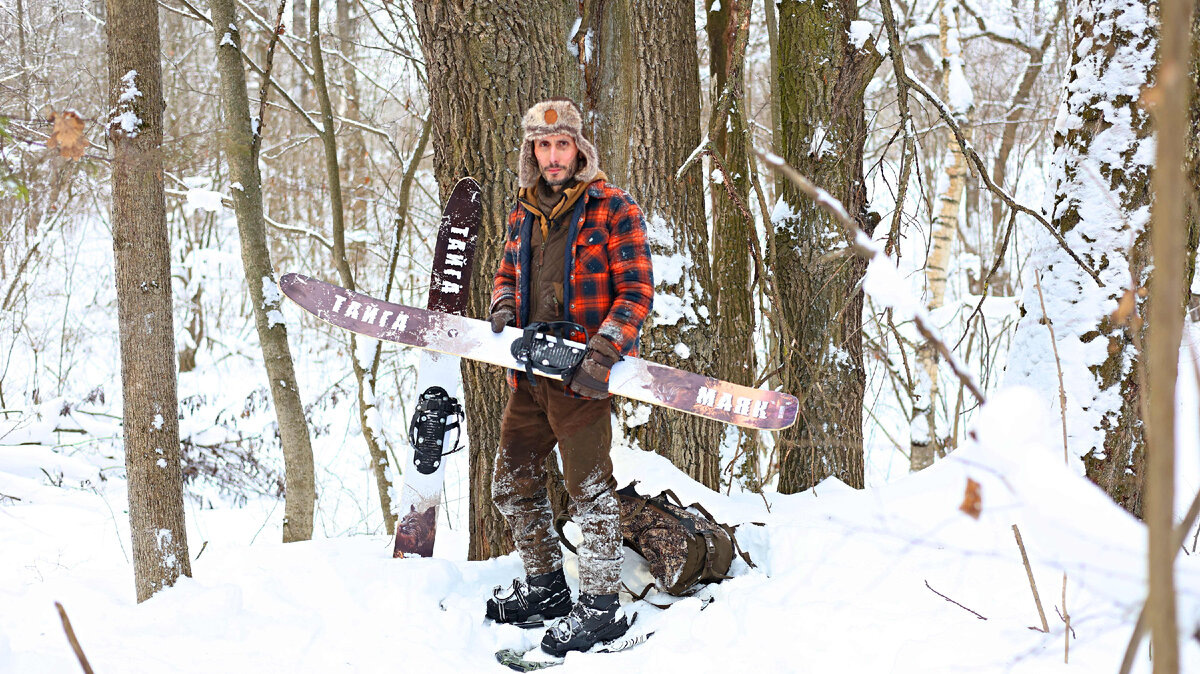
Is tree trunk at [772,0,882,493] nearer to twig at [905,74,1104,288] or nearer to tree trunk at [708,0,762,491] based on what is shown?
tree trunk at [708,0,762,491]

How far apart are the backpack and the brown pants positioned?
13 cm

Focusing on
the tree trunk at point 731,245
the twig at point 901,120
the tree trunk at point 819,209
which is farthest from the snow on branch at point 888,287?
the tree trunk at point 819,209

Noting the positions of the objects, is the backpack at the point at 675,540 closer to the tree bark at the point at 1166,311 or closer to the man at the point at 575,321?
the man at the point at 575,321

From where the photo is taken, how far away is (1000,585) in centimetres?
226

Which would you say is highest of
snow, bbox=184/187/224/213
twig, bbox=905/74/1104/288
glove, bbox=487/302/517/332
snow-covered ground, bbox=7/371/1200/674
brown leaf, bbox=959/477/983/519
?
snow, bbox=184/187/224/213

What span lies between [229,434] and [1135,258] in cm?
814

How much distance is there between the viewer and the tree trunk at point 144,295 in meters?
2.58

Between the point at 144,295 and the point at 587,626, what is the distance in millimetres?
1859

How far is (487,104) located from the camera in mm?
3014

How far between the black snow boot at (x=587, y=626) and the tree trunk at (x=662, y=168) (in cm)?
89

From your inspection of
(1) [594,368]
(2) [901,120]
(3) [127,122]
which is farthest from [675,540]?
(3) [127,122]

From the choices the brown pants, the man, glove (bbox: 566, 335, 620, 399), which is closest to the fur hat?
the man

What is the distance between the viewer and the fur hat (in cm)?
256

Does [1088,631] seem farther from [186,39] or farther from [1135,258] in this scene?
[186,39]
